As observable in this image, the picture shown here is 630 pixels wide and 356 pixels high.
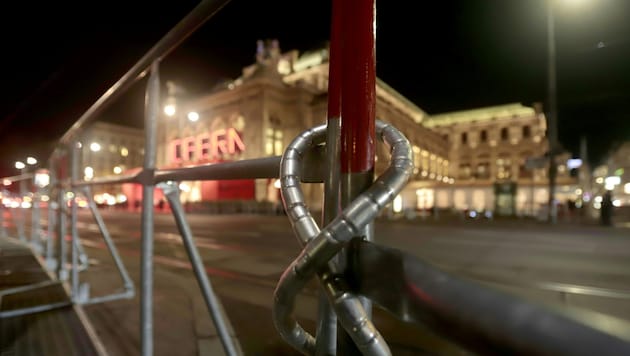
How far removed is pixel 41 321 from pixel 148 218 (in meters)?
1.94

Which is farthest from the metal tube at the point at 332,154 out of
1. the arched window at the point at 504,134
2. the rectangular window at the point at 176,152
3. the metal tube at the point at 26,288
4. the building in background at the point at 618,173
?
the arched window at the point at 504,134

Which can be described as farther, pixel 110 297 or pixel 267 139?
pixel 267 139

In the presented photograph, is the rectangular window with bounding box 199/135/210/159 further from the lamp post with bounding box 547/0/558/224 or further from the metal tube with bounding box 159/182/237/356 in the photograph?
the metal tube with bounding box 159/182/237/356

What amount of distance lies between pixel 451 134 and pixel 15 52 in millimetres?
66021

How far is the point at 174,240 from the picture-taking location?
10758mm

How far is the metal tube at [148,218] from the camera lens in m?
1.97

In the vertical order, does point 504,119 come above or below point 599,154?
above

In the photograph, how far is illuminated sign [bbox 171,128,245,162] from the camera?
35.7m

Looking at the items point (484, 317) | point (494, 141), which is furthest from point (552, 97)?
point (494, 141)

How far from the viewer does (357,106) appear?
84 cm

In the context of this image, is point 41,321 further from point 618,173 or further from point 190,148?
point 190,148

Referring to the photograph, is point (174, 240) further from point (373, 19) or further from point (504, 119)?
point (504, 119)

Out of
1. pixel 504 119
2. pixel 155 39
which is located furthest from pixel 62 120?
pixel 504 119

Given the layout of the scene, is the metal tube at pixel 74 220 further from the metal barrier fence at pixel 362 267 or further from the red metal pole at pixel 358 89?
the red metal pole at pixel 358 89
